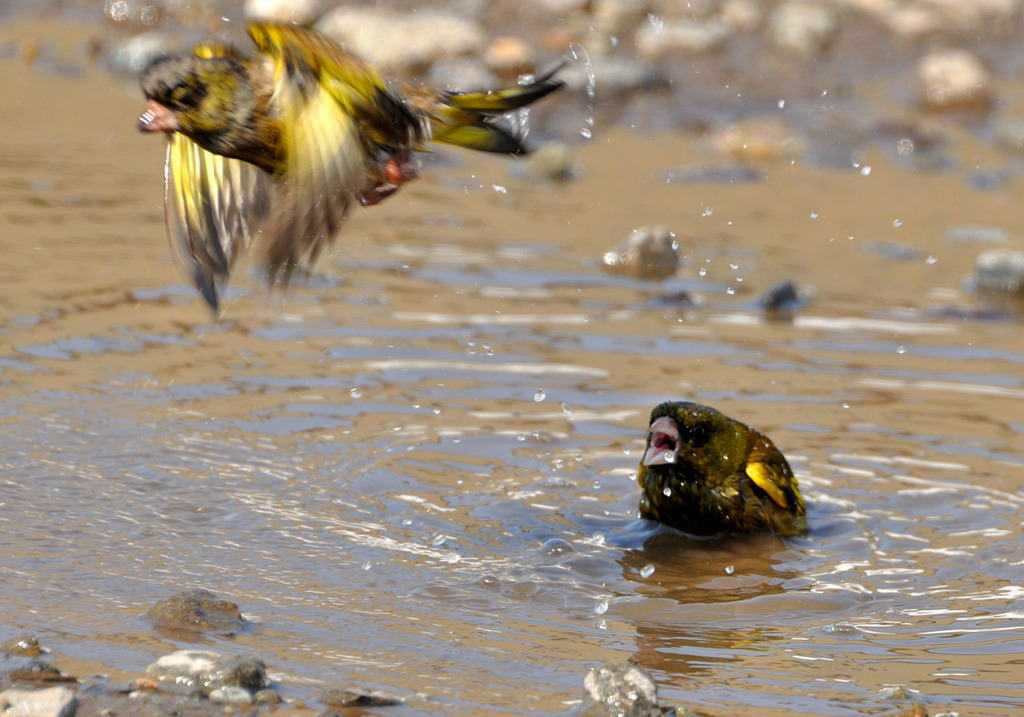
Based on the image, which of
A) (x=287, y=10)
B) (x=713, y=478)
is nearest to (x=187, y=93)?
(x=713, y=478)

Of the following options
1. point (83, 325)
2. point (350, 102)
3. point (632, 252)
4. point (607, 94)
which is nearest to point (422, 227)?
point (632, 252)

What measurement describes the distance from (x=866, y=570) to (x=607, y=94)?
7.91m

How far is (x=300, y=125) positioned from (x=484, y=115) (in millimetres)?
738

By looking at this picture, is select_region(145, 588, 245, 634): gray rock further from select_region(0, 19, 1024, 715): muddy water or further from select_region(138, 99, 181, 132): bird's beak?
select_region(138, 99, 181, 132): bird's beak

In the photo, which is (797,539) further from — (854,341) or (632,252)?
(632,252)

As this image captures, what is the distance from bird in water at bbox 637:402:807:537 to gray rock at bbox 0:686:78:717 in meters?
2.51

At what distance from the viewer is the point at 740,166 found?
11.5m

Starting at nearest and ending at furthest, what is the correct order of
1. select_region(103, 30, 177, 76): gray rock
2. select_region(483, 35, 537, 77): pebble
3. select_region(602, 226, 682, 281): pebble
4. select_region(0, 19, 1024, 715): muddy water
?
select_region(0, 19, 1024, 715): muddy water
select_region(602, 226, 682, 281): pebble
select_region(483, 35, 537, 77): pebble
select_region(103, 30, 177, 76): gray rock

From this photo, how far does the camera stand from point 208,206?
5.37m

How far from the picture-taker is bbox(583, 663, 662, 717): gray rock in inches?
156

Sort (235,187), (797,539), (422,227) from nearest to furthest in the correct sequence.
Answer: (235,187) < (797,539) < (422,227)

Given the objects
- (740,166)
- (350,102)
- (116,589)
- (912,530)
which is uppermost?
(740,166)

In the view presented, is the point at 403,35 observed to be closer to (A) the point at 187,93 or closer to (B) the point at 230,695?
(A) the point at 187,93

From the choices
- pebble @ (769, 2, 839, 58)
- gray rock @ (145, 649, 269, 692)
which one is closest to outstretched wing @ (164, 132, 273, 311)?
gray rock @ (145, 649, 269, 692)
